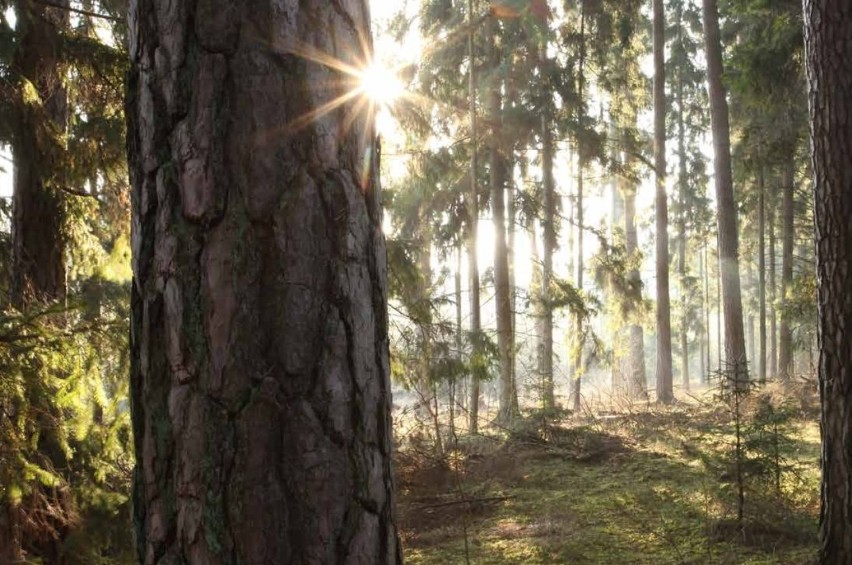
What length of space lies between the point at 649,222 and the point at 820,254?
2737 centimetres

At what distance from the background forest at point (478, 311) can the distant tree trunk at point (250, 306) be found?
27cm

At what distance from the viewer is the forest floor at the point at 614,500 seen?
14.7 feet

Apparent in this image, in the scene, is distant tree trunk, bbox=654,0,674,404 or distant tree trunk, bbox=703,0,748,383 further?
distant tree trunk, bbox=654,0,674,404

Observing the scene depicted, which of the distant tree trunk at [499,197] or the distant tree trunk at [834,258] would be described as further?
the distant tree trunk at [499,197]

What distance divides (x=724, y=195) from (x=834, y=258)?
29.4ft

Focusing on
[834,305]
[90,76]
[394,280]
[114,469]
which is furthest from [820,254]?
[90,76]

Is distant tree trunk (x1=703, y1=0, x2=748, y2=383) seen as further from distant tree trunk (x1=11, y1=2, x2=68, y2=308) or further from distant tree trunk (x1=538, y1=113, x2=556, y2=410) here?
distant tree trunk (x1=11, y1=2, x2=68, y2=308)

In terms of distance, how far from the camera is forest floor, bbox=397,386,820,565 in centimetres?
449

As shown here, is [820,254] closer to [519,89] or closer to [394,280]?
[394,280]

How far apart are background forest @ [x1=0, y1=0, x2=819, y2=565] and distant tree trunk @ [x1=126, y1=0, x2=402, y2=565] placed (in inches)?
10.6

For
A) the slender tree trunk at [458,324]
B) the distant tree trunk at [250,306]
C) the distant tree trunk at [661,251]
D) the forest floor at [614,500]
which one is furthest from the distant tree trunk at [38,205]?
the distant tree trunk at [661,251]

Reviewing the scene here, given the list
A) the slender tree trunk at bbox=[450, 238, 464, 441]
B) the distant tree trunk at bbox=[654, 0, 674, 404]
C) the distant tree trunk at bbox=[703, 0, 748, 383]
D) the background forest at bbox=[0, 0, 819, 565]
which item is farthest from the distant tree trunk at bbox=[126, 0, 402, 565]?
the distant tree trunk at bbox=[654, 0, 674, 404]

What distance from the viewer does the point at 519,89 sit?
531 inches

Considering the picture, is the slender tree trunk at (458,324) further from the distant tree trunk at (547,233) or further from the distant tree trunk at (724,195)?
the distant tree trunk at (724,195)
